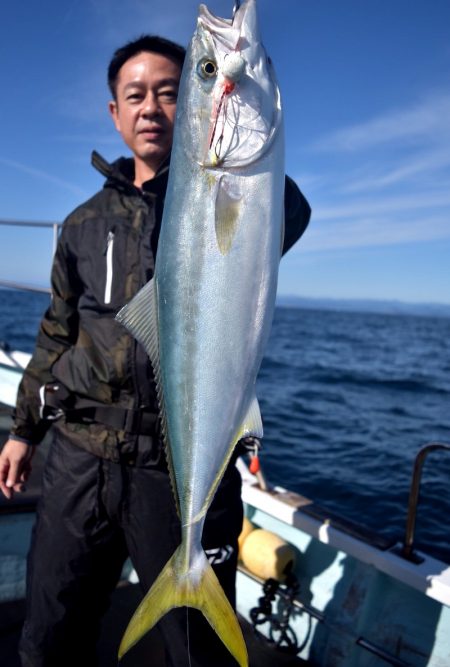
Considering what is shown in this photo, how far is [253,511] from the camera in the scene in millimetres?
3928

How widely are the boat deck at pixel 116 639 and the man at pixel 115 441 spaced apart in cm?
85

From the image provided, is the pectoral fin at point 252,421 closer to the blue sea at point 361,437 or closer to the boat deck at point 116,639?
the boat deck at point 116,639

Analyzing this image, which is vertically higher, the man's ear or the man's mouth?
Answer: the man's ear

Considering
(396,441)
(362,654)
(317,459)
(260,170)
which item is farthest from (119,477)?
(396,441)

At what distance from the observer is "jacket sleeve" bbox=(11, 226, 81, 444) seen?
249 centimetres

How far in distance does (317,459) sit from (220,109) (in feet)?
29.7

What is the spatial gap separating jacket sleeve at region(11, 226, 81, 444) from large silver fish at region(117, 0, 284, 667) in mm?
939

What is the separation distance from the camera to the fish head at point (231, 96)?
5.06 ft

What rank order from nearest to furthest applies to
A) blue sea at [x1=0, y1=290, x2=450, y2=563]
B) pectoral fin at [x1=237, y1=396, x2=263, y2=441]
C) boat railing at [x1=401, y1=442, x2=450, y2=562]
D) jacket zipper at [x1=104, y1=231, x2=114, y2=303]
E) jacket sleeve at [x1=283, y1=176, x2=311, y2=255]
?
pectoral fin at [x1=237, y1=396, x2=263, y2=441] → jacket sleeve at [x1=283, y1=176, x2=311, y2=255] → jacket zipper at [x1=104, y1=231, x2=114, y2=303] → boat railing at [x1=401, y1=442, x2=450, y2=562] → blue sea at [x1=0, y1=290, x2=450, y2=563]

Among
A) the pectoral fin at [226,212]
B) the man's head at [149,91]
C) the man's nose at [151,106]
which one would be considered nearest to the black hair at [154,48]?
the man's head at [149,91]

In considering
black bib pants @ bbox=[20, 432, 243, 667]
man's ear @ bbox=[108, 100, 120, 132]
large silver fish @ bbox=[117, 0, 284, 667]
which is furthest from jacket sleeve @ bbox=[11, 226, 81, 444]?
large silver fish @ bbox=[117, 0, 284, 667]

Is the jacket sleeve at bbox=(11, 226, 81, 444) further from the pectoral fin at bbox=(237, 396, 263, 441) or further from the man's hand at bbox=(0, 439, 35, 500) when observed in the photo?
the pectoral fin at bbox=(237, 396, 263, 441)

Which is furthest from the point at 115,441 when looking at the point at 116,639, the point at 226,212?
the point at 116,639

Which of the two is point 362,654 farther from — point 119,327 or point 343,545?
point 119,327
